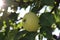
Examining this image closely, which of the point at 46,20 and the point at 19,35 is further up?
the point at 46,20

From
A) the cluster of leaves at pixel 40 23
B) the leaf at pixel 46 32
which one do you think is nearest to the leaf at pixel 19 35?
the cluster of leaves at pixel 40 23

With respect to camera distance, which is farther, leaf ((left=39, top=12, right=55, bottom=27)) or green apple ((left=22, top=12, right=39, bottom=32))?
green apple ((left=22, top=12, right=39, bottom=32))

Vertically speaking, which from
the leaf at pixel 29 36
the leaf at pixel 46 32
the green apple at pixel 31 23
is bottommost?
the leaf at pixel 29 36

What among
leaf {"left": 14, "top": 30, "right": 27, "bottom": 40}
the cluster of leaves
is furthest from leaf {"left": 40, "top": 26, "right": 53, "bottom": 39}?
leaf {"left": 14, "top": 30, "right": 27, "bottom": 40}

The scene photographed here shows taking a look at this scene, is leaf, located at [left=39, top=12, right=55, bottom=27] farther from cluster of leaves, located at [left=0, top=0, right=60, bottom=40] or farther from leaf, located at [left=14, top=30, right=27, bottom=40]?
leaf, located at [left=14, top=30, right=27, bottom=40]

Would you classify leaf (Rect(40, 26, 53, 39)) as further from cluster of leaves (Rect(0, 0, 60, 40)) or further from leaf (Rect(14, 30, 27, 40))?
leaf (Rect(14, 30, 27, 40))

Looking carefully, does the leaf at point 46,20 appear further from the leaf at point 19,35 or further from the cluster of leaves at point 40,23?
the leaf at point 19,35

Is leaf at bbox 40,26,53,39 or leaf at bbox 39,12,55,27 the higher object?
leaf at bbox 39,12,55,27

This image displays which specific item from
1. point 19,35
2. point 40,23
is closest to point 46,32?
point 40,23

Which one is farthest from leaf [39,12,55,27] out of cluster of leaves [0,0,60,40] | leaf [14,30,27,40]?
leaf [14,30,27,40]

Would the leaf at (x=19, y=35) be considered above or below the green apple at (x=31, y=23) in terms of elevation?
below

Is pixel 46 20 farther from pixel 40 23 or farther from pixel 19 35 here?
pixel 19 35

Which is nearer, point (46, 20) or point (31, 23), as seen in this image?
point (46, 20)

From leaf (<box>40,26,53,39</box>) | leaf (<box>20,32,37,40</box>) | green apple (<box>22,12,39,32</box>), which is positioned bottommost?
leaf (<box>20,32,37,40</box>)
